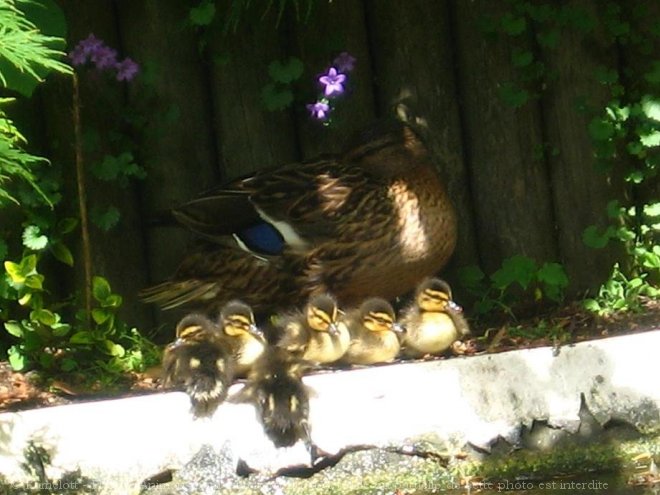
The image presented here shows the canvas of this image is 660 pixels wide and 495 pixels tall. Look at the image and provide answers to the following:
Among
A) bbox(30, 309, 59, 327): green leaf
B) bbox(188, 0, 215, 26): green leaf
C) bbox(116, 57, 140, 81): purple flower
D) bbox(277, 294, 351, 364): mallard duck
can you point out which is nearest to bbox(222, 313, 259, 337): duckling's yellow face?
bbox(277, 294, 351, 364): mallard duck

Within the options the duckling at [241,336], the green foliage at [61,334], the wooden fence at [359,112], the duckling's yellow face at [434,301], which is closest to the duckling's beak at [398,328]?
the duckling's yellow face at [434,301]

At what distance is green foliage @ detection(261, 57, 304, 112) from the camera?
616cm

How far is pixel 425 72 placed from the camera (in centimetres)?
636

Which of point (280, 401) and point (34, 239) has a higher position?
point (34, 239)

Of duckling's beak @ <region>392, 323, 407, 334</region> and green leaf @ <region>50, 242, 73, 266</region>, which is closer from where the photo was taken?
duckling's beak @ <region>392, 323, 407, 334</region>

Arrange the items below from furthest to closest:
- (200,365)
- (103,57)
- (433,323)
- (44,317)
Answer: (103,57), (44,317), (433,323), (200,365)

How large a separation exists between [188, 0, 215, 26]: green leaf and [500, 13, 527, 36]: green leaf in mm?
1226

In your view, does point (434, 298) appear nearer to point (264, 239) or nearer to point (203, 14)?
point (264, 239)

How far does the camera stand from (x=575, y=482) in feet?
16.6

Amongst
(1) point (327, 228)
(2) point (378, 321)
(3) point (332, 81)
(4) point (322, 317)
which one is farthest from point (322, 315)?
(3) point (332, 81)

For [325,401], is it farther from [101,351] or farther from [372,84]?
[372,84]

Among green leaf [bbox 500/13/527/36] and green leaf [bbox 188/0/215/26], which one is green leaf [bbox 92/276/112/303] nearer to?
green leaf [bbox 188/0/215/26]

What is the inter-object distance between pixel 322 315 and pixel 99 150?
53.6 inches

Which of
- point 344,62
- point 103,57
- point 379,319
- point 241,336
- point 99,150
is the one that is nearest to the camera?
point 241,336
